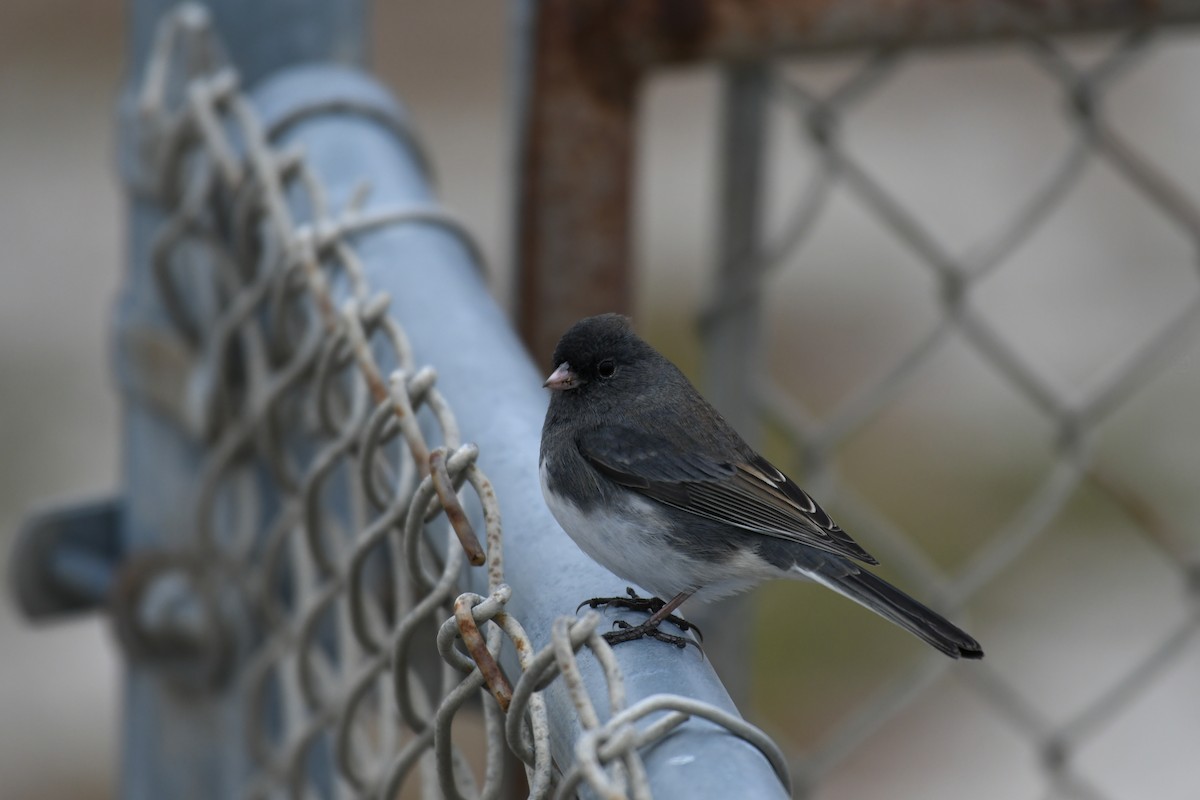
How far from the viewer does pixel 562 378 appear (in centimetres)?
160

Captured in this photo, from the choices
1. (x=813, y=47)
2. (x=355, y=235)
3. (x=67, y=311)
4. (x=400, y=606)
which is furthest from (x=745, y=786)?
(x=67, y=311)

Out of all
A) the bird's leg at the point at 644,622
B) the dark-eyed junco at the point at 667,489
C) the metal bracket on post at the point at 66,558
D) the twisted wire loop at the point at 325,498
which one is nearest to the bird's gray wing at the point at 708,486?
the dark-eyed junco at the point at 667,489

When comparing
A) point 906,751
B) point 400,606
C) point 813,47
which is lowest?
point 906,751

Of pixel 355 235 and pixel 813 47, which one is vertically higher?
pixel 813 47

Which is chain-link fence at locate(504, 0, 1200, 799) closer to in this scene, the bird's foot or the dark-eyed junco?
the dark-eyed junco

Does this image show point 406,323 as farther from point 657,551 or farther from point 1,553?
point 1,553

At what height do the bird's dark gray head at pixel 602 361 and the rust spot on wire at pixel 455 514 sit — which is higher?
the bird's dark gray head at pixel 602 361

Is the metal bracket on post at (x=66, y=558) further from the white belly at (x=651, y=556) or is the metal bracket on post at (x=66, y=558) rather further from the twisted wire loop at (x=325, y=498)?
the white belly at (x=651, y=556)

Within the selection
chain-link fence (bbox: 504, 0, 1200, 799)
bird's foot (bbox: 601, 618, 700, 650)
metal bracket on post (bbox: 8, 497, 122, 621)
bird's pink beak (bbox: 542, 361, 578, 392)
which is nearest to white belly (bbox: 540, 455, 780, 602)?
bird's pink beak (bbox: 542, 361, 578, 392)

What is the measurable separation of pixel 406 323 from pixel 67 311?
503 cm

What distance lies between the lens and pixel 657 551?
1.45 metres

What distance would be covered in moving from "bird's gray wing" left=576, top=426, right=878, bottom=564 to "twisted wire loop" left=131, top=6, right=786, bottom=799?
0.25 meters

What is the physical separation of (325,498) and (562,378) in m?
0.28

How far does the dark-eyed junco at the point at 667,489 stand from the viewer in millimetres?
1446
